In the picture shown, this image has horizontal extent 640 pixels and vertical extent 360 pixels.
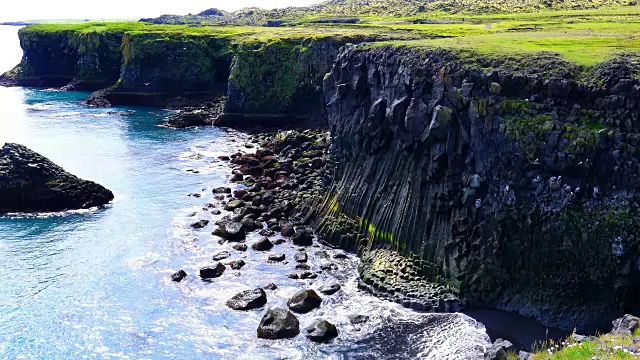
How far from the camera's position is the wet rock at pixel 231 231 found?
4616cm

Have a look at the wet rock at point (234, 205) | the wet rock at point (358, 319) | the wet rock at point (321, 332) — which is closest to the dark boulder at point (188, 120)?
the wet rock at point (234, 205)

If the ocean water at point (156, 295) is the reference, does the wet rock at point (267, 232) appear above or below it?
above

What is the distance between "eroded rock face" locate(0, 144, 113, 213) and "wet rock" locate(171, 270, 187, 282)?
19760mm

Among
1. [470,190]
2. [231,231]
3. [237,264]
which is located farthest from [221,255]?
[470,190]

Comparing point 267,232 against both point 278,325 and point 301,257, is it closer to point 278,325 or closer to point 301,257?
point 301,257

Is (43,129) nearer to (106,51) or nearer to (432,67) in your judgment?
(106,51)

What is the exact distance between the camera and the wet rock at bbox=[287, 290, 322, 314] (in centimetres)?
3478

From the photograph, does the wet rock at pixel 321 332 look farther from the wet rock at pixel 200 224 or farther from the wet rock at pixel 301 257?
the wet rock at pixel 200 224

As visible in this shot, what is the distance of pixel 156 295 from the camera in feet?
123

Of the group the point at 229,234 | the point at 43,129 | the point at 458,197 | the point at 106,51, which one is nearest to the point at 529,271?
the point at 458,197

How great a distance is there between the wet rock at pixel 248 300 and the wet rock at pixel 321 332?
181 inches

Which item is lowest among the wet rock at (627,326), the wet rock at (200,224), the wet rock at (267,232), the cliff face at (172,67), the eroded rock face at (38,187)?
the wet rock at (267,232)

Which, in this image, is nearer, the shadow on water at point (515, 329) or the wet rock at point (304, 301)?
the shadow on water at point (515, 329)

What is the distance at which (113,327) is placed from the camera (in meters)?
33.9
